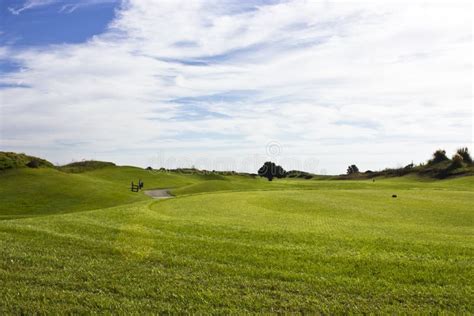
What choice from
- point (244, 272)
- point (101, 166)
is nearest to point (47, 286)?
point (244, 272)

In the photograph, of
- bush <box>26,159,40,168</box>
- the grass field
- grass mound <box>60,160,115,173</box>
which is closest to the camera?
the grass field

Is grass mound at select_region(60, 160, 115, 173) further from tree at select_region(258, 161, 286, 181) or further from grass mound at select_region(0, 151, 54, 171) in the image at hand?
tree at select_region(258, 161, 286, 181)

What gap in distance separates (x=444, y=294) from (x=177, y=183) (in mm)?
69460

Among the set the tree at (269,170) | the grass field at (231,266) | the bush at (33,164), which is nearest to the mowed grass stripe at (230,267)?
the grass field at (231,266)

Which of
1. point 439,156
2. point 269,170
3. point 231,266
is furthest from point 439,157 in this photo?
point 231,266

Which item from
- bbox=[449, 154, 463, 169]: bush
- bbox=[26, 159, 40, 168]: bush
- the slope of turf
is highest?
bbox=[449, 154, 463, 169]: bush

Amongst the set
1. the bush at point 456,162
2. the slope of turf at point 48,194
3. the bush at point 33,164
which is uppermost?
the bush at point 456,162

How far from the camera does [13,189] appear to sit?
139ft

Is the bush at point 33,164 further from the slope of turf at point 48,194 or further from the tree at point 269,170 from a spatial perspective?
the tree at point 269,170

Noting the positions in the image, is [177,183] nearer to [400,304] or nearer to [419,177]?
[419,177]

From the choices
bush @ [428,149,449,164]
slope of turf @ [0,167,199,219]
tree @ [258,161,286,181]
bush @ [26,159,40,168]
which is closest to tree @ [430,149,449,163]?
bush @ [428,149,449,164]

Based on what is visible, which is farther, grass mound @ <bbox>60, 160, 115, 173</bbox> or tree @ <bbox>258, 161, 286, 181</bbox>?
tree @ <bbox>258, 161, 286, 181</bbox>

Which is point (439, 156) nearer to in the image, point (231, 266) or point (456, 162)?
point (456, 162)

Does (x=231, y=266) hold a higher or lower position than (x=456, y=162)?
lower
